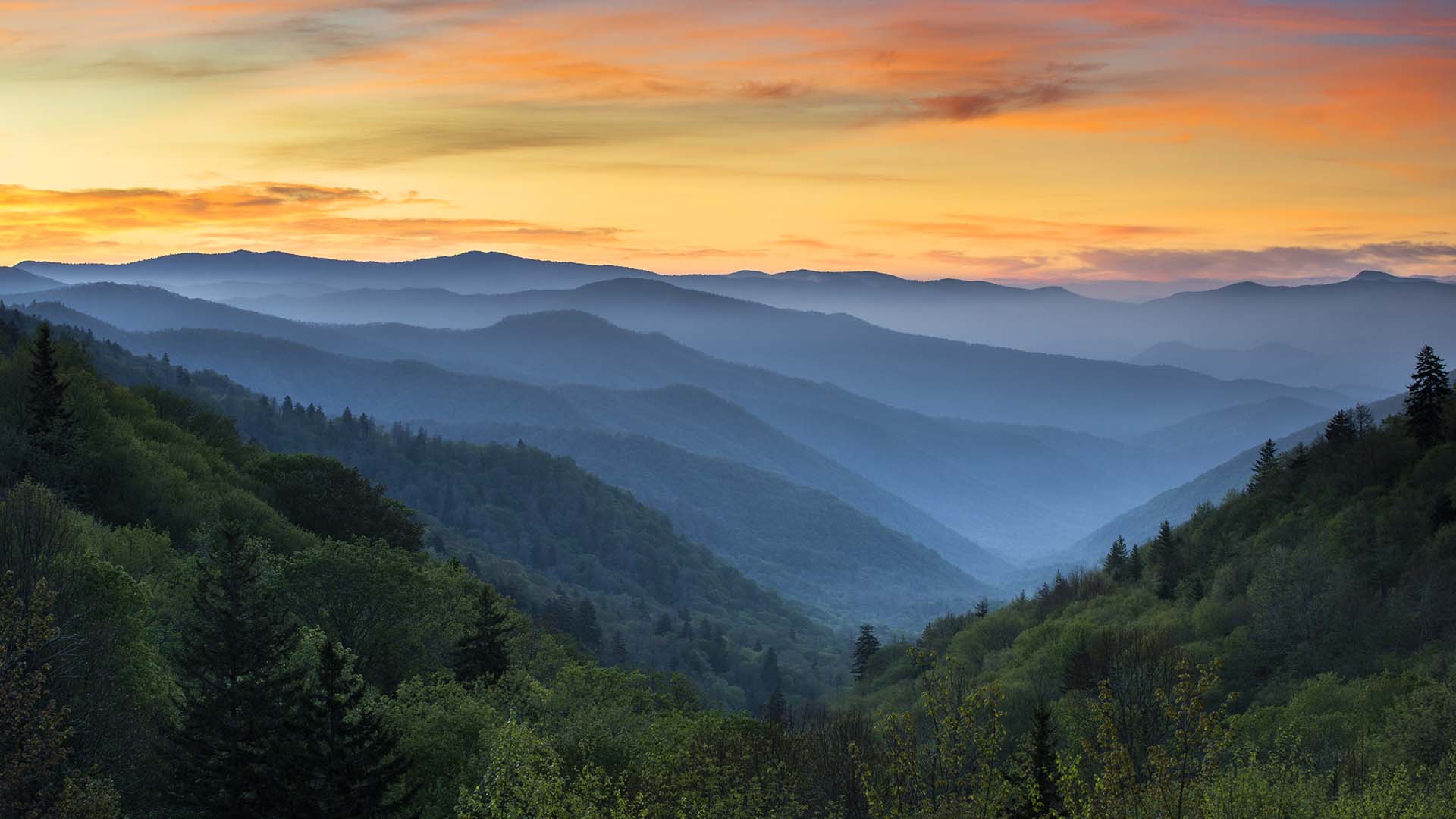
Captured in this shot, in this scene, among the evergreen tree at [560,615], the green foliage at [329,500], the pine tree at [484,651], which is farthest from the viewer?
the evergreen tree at [560,615]

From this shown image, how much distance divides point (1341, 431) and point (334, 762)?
94866 mm

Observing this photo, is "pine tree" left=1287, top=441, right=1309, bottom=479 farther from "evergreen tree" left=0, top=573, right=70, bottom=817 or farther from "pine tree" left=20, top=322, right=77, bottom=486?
"evergreen tree" left=0, top=573, right=70, bottom=817

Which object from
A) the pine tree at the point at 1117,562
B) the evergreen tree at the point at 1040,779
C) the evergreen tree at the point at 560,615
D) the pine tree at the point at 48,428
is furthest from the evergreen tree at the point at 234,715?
the pine tree at the point at 1117,562

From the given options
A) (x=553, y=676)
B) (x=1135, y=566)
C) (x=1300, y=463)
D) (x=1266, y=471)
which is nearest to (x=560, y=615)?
(x=1135, y=566)

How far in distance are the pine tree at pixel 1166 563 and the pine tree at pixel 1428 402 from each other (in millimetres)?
23233

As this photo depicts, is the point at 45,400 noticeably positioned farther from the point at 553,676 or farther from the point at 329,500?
the point at 553,676

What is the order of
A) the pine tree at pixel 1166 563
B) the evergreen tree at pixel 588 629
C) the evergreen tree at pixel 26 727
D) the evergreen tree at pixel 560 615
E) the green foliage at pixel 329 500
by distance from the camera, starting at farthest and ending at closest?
the evergreen tree at pixel 588 629, the evergreen tree at pixel 560 615, the pine tree at pixel 1166 563, the green foliage at pixel 329 500, the evergreen tree at pixel 26 727

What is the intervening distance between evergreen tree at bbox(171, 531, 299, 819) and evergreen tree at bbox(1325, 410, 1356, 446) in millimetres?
90533

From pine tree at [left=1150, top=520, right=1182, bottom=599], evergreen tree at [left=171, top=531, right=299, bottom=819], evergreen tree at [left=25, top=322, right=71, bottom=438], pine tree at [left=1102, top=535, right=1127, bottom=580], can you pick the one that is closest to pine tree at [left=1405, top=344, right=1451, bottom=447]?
pine tree at [left=1150, top=520, right=1182, bottom=599]

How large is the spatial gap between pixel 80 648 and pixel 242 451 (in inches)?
2703

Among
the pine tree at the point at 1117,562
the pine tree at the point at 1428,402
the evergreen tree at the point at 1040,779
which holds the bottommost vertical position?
the pine tree at the point at 1117,562

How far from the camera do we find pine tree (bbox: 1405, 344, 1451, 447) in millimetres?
84625

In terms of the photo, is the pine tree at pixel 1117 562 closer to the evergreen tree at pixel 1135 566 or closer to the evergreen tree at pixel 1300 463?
the evergreen tree at pixel 1135 566

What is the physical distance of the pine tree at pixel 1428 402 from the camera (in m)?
84.6
